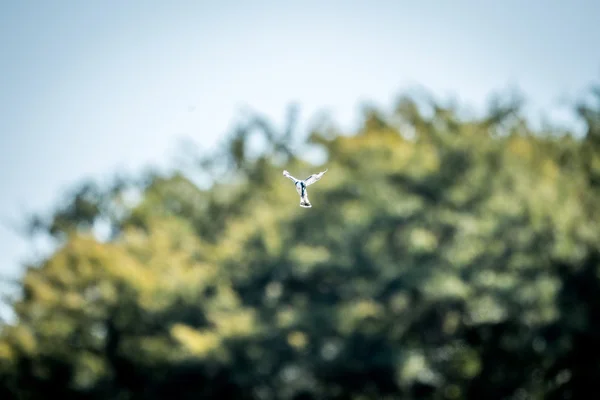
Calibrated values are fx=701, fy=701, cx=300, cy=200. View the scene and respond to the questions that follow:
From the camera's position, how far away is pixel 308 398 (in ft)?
63.2

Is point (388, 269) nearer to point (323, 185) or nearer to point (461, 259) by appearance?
point (461, 259)

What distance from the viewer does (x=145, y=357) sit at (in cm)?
2033

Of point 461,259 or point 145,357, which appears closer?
point 461,259

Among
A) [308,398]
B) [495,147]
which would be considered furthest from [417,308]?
[495,147]

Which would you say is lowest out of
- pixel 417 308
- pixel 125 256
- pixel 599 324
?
pixel 599 324

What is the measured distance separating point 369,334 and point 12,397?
47.4 ft

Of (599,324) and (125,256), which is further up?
(125,256)

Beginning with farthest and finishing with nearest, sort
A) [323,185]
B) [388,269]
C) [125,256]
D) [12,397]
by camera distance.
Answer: [12,397], [125,256], [323,185], [388,269]

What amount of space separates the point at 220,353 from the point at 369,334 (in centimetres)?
408

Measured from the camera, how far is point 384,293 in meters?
19.1

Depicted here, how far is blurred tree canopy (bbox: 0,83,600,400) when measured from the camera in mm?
18578

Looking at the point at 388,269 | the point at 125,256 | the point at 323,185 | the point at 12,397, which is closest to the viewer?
the point at 388,269

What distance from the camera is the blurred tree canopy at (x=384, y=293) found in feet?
61.0

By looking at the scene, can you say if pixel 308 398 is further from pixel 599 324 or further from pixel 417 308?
pixel 599 324
